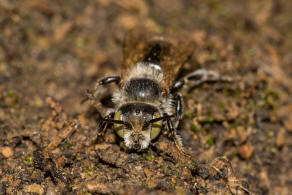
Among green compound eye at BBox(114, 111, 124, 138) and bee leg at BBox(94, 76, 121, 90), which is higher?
bee leg at BBox(94, 76, 121, 90)

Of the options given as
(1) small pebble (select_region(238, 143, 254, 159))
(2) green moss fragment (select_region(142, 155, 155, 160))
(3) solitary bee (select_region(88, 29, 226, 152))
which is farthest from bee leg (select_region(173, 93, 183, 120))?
(1) small pebble (select_region(238, 143, 254, 159))

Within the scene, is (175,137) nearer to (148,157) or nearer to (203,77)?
(148,157)

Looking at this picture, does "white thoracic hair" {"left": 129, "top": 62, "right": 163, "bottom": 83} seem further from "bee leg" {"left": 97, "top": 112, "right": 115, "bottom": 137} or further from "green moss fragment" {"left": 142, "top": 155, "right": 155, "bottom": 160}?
"green moss fragment" {"left": 142, "top": 155, "right": 155, "bottom": 160}

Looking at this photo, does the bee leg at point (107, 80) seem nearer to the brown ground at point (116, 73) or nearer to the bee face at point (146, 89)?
the bee face at point (146, 89)

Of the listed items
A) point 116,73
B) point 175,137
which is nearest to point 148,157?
point 175,137

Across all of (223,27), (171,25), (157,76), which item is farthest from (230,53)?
(157,76)

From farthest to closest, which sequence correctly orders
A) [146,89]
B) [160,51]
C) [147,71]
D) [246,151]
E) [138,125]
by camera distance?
[160,51], [246,151], [147,71], [146,89], [138,125]

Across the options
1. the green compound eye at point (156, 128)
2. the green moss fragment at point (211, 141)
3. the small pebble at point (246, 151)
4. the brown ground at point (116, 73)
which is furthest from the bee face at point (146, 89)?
the small pebble at point (246, 151)
